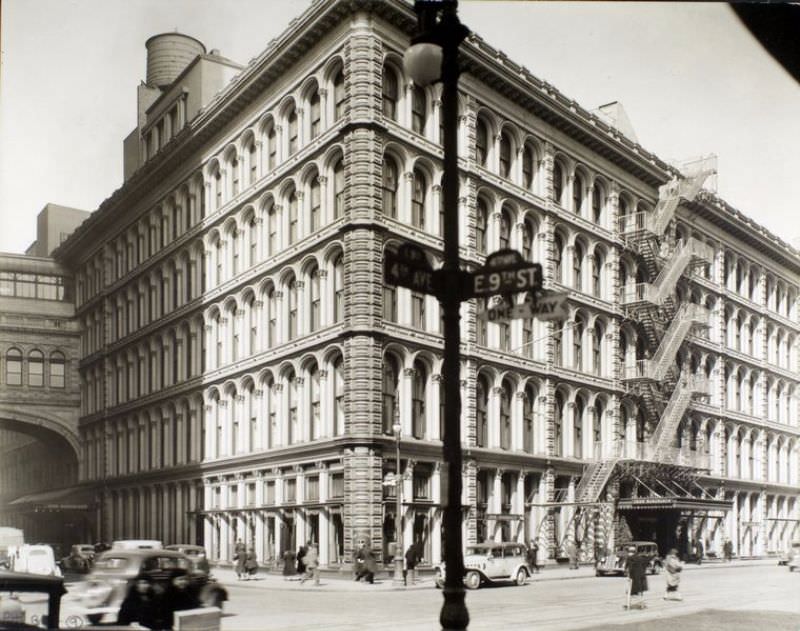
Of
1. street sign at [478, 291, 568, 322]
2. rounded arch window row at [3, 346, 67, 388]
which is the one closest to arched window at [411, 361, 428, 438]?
rounded arch window row at [3, 346, 67, 388]

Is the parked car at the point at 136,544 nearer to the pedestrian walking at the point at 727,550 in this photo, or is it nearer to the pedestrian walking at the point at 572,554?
the pedestrian walking at the point at 572,554

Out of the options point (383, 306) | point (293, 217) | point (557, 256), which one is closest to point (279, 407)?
point (383, 306)

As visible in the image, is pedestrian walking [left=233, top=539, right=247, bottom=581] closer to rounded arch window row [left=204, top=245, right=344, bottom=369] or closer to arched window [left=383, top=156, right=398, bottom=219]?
rounded arch window row [left=204, top=245, right=344, bottom=369]

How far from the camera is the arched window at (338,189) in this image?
18578 millimetres

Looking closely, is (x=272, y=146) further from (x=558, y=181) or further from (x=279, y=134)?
(x=558, y=181)

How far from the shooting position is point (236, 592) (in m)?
14.5

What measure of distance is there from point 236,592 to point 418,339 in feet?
16.6

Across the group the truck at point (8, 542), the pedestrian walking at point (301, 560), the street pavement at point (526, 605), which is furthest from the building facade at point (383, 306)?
the truck at point (8, 542)

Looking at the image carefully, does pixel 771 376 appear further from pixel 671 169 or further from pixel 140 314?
pixel 140 314

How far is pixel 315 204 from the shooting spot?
1952 cm

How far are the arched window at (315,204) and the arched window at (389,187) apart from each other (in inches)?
55.1

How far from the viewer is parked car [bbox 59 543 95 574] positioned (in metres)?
12.5

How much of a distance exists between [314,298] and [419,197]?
5.46 metres

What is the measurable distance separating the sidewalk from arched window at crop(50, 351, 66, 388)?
3.66 meters
